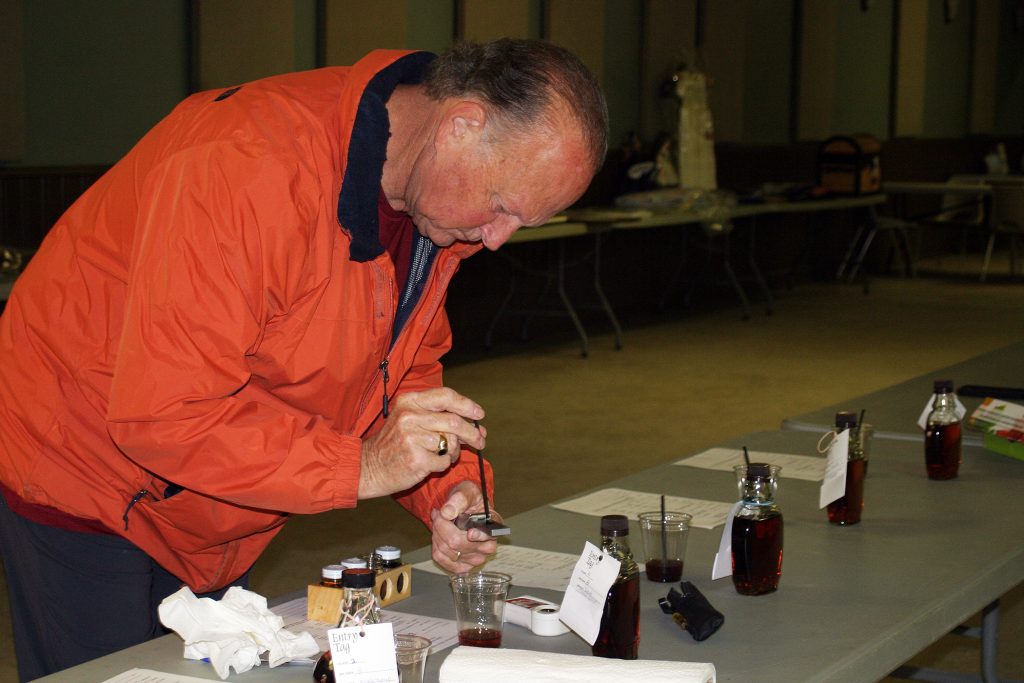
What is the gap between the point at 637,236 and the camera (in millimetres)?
9648

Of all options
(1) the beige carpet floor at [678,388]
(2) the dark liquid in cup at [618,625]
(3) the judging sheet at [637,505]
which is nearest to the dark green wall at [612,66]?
(1) the beige carpet floor at [678,388]

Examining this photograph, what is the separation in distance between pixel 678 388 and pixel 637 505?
4596 millimetres

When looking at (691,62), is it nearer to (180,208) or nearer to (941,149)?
(941,149)

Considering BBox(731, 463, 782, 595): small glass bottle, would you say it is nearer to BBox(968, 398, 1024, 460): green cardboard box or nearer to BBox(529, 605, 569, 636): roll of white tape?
BBox(529, 605, 569, 636): roll of white tape

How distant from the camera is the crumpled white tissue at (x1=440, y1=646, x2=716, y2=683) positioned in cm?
144

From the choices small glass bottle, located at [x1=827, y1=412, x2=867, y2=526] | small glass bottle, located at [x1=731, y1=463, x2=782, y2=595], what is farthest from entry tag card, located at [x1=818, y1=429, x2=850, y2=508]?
Result: small glass bottle, located at [x1=731, y1=463, x2=782, y2=595]

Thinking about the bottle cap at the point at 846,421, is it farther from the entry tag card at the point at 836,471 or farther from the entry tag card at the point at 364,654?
the entry tag card at the point at 364,654

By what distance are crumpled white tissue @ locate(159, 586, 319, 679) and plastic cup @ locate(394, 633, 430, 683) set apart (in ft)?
0.63

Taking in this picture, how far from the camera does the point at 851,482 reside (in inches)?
89.4

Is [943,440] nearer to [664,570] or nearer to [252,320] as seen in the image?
[664,570]

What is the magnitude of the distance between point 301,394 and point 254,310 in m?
0.19

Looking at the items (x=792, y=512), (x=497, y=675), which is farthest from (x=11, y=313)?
(x=792, y=512)

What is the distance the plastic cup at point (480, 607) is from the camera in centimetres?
167

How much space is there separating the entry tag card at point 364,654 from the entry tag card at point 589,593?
0.93 ft
